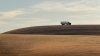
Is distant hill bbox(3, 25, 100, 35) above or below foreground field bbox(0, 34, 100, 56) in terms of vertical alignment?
above

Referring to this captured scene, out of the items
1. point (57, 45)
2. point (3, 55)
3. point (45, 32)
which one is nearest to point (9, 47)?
point (3, 55)

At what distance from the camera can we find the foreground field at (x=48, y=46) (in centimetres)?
4059

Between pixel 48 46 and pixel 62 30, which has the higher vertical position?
pixel 62 30

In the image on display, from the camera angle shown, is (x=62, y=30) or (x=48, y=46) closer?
(x=48, y=46)

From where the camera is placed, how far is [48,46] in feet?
149

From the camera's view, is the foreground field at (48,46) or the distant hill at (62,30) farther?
the distant hill at (62,30)

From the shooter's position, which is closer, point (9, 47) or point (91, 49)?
point (91, 49)

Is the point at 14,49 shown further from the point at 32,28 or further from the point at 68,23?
the point at 68,23

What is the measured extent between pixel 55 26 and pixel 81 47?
41.1 m

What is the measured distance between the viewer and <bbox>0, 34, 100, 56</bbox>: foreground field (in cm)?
4059

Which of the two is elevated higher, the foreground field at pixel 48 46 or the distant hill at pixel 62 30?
the distant hill at pixel 62 30

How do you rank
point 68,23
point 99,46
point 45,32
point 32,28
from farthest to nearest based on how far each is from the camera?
point 68,23 → point 32,28 → point 45,32 → point 99,46

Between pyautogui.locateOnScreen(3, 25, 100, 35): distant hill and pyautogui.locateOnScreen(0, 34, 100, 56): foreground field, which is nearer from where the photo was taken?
pyautogui.locateOnScreen(0, 34, 100, 56): foreground field

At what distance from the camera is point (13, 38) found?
5269cm
